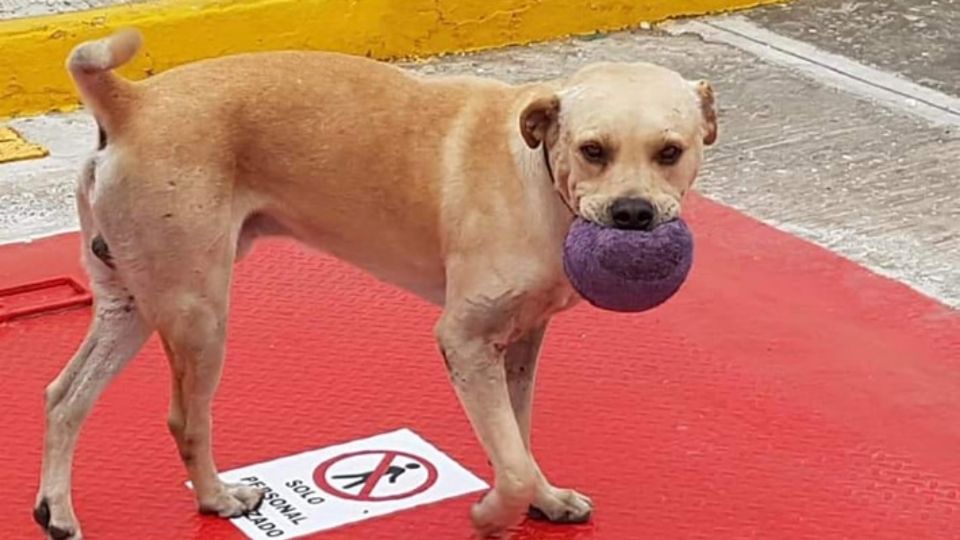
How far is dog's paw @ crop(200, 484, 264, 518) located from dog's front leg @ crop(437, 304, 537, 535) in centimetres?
59

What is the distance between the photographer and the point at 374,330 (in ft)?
16.3

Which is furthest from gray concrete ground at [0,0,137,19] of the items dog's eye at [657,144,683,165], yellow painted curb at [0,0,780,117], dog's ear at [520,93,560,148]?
dog's eye at [657,144,683,165]

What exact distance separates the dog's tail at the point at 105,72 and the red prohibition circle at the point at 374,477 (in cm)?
94

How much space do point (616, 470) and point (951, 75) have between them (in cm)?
364

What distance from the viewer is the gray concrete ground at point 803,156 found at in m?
5.73

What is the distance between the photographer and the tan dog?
11.8 feet

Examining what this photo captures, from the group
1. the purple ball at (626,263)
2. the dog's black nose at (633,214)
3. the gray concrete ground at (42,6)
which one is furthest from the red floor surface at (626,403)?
the gray concrete ground at (42,6)

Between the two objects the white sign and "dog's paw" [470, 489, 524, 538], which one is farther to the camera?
the white sign

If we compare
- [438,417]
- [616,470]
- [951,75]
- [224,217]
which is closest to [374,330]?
[438,417]

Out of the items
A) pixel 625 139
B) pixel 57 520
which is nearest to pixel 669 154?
pixel 625 139

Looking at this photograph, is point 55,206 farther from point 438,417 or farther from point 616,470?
point 616,470

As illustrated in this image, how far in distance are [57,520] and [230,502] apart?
351 millimetres

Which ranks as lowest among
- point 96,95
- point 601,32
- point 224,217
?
point 601,32

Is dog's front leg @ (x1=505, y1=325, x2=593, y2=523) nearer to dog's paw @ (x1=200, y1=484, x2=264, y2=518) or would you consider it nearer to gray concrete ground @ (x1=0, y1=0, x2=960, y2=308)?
dog's paw @ (x1=200, y1=484, x2=264, y2=518)
